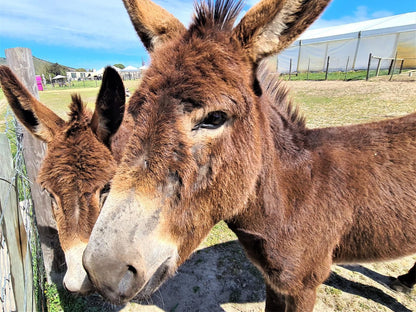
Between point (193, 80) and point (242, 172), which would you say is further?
point (242, 172)

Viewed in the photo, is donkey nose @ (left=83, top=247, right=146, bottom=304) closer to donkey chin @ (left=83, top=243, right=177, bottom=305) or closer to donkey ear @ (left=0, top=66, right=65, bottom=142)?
donkey chin @ (left=83, top=243, right=177, bottom=305)

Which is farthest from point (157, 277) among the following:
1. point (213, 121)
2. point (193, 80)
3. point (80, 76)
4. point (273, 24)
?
point (80, 76)

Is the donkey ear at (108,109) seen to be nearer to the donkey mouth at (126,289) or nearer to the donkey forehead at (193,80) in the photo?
the donkey forehead at (193,80)

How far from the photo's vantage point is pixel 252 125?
1.61 meters

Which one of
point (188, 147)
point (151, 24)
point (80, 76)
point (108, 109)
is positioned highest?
point (80, 76)

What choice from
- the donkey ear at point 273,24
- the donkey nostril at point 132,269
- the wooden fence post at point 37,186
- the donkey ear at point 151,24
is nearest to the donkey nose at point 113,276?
the donkey nostril at point 132,269

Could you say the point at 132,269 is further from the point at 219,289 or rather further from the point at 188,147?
the point at 219,289

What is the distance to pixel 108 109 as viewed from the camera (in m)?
2.50

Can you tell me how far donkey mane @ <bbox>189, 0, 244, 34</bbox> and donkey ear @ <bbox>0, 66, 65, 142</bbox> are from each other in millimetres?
1888

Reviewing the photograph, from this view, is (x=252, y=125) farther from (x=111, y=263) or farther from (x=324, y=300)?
(x=324, y=300)

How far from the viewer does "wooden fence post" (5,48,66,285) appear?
109 inches

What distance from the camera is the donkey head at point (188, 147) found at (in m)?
1.17

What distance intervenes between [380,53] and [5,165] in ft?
145

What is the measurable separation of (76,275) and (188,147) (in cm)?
168
